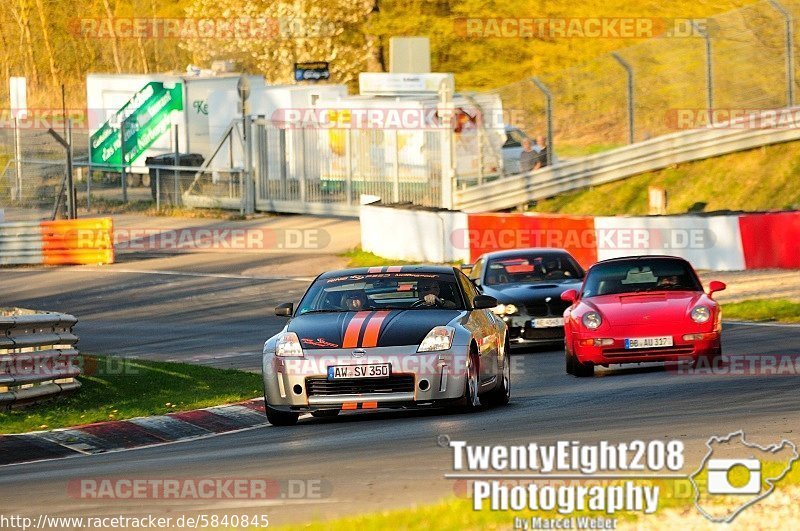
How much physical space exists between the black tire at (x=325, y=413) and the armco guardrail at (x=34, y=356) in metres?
2.49

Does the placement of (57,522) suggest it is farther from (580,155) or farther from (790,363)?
(580,155)

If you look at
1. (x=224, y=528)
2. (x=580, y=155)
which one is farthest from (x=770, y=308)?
(x=224, y=528)

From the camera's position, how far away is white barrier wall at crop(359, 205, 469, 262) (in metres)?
33.2

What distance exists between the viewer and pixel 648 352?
17.1 meters

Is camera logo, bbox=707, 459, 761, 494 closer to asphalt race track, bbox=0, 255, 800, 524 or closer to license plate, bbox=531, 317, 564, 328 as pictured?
asphalt race track, bbox=0, 255, 800, 524

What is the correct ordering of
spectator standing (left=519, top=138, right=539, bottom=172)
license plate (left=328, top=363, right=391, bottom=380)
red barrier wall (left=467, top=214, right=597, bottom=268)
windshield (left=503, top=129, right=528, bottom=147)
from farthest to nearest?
1. windshield (left=503, top=129, right=528, bottom=147)
2. spectator standing (left=519, top=138, right=539, bottom=172)
3. red barrier wall (left=467, top=214, right=597, bottom=268)
4. license plate (left=328, top=363, right=391, bottom=380)

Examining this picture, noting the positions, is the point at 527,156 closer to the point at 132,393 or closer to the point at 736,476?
the point at 132,393

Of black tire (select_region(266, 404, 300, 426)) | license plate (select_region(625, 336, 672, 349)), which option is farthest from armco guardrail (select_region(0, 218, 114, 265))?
black tire (select_region(266, 404, 300, 426))

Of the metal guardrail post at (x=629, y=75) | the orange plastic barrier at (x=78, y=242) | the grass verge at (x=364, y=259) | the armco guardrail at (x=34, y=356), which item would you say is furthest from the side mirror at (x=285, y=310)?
the metal guardrail post at (x=629, y=75)

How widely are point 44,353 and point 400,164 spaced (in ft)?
84.8

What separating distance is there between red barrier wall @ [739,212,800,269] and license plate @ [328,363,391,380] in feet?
52.9

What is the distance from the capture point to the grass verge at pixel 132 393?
1455 centimetres

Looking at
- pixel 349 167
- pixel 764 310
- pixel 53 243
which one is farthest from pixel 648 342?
pixel 349 167

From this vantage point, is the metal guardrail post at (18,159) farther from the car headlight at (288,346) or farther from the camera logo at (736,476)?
the camera logo at (736,476)
